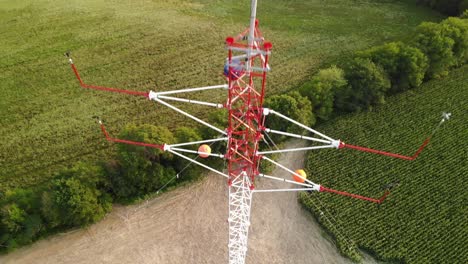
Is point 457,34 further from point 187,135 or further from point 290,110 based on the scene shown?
point 187,135

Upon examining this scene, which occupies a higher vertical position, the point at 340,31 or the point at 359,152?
the point at 340,31

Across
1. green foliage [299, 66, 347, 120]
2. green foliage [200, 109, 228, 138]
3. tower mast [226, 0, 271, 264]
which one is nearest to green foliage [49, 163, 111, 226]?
green foliage [200, 109, 228, 138]

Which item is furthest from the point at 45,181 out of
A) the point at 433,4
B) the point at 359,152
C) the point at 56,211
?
the point at 433,4

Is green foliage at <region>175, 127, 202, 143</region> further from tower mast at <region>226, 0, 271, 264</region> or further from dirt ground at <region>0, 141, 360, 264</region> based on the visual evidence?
tower mast at <region>226, 0, 271, 264</region>

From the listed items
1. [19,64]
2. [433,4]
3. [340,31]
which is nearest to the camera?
[19,64]

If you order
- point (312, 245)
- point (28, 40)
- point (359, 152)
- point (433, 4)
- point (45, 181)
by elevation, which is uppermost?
point (433, 4)

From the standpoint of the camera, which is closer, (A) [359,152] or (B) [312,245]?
(B) [312,245]

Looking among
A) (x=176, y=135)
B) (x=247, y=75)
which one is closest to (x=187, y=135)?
(x=176, y=135)

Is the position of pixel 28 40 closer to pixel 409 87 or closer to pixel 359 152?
pixel 359 152
